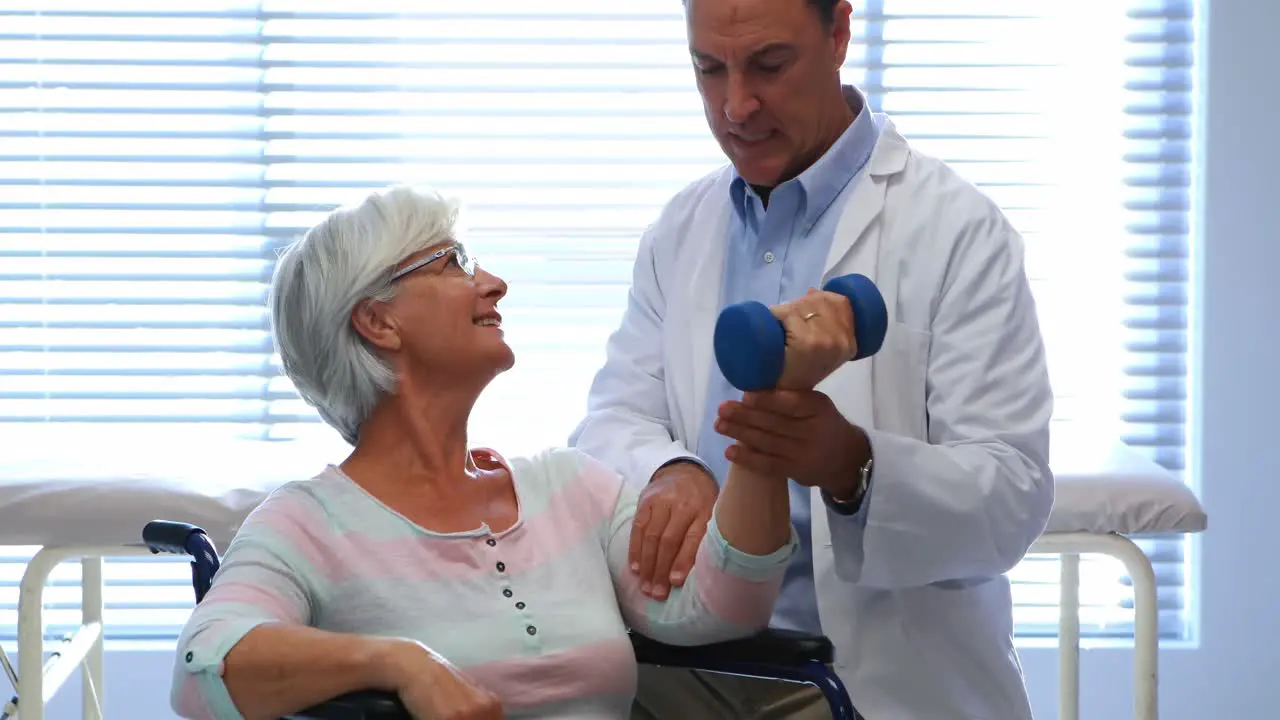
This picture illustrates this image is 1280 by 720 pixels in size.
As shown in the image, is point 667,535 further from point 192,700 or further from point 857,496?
point 192,700

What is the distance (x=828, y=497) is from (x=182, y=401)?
2.07 m

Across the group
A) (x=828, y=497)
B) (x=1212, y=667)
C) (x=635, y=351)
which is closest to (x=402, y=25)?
(x=635, y=351)

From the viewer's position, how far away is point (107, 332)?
3.36 m

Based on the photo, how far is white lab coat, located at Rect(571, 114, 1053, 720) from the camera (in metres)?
1.72

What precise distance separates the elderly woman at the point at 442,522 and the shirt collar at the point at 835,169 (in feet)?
1.50

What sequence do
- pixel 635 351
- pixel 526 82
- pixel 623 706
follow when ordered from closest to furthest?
pixel 623 706 → pixel 635 351 → pixel 526 82

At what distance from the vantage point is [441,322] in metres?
1.74

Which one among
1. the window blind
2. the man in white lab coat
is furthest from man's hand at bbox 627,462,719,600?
the window blind

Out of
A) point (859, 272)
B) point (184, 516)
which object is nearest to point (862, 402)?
point (859, 272)

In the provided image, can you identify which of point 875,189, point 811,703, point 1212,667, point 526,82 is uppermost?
point 526,82

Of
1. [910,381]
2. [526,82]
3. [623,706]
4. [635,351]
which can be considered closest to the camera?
[623,706]

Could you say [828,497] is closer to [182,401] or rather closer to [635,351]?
[635,351]

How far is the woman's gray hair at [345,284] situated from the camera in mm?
1723

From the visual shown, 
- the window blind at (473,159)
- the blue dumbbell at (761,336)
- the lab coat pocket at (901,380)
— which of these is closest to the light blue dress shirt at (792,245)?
the lab coat pocket at (901,380)
